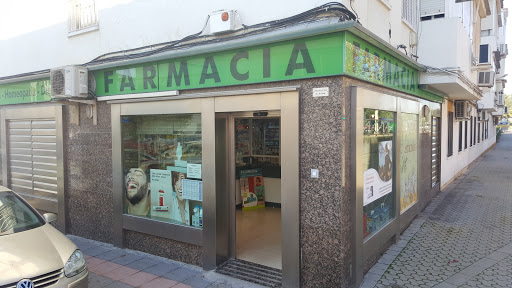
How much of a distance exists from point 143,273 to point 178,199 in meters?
1.21

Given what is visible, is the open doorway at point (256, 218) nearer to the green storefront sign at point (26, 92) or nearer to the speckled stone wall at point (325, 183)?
the speckled stone wall at point (325, 183)

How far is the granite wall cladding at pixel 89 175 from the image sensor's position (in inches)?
253

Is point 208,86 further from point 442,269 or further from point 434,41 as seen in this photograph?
point 434,41

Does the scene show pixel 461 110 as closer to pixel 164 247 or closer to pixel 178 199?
pixel 178 199

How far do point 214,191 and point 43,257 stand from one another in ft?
7.26

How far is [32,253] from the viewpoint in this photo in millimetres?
3760

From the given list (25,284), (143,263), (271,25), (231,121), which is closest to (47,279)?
(25,284)

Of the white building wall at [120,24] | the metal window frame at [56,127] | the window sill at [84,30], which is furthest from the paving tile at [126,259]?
the window sill at [84,30]

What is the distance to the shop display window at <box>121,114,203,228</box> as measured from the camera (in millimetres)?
5504

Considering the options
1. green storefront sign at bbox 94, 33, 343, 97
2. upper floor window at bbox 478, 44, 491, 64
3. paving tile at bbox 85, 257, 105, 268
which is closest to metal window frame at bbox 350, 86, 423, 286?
green storefront sign at bbox 94, 33, 343, 97

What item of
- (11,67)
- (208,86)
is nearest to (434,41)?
(208,86)

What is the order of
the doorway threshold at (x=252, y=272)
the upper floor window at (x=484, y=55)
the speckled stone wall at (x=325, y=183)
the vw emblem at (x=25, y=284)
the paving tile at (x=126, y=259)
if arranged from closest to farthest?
the vw emblem at (x=25, y=284) < the speckled stone wall at (x=325, y=183) < the doorway threshold at (x=252, y=272) < the paving tile at (x=126, y=259) < the upper floor window at (x=484, y=55)

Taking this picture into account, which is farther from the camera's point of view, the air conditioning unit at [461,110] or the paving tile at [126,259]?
the air conditioning unit at [461,110]

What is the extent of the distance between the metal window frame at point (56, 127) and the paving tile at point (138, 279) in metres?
2.93
